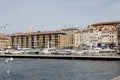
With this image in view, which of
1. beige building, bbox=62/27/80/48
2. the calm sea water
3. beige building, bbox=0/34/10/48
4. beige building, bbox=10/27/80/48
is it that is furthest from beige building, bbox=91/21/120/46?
the calm sea water

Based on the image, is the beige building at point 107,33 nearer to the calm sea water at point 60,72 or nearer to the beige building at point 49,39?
the beige building at point 49,39

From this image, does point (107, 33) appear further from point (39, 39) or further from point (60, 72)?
point (60, 72)

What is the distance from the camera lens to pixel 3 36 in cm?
18962

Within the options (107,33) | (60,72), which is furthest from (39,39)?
(60,72)

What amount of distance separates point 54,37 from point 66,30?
997cm

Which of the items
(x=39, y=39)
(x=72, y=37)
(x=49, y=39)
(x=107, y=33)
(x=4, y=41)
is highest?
(x=107, y=33)

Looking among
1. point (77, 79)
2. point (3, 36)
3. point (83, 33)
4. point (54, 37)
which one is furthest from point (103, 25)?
point (77, 79)

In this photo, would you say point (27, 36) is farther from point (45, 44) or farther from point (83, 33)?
point (83, 33)

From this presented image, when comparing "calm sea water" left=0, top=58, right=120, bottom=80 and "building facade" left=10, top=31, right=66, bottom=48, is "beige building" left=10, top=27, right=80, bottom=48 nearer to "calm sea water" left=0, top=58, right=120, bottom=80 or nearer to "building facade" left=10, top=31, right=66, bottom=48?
"building facade" left=10, top=31, right=66, bottom=48

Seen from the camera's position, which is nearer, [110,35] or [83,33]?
[110,35]

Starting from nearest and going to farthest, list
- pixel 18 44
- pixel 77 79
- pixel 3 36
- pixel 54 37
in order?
pixel 77 79 → pixel 54 37 → pixel 18 44 → pixel 3 36

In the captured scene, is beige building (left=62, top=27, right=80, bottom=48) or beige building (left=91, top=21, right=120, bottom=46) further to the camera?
beige building (left=62, top=27, right=80, bottom=48)

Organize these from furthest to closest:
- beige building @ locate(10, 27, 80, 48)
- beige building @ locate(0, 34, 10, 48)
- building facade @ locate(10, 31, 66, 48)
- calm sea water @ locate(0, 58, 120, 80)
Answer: beige building @ locate(0, 34, 10, 48) < beige building @ locate(10, 27, 80, 48) < building facade @ locate(10, 31, 66, 48) < calm sea water @ locate(0, 58, 120, 80)

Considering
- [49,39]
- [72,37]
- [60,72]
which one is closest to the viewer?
[60,72]
